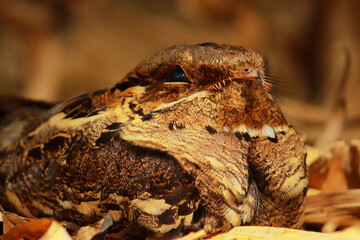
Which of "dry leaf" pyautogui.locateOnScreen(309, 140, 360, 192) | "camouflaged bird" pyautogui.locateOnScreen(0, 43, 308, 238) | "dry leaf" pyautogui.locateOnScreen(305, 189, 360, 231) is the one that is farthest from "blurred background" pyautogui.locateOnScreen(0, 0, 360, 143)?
"camouflaged bird" pyautogui.locateOnScreen(0, 43, 308, 238)

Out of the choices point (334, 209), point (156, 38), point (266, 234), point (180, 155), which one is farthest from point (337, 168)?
point (156, 38)

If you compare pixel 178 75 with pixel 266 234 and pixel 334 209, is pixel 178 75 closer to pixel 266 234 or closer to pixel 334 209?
pixel 266 234

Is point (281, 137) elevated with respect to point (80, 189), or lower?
elevated

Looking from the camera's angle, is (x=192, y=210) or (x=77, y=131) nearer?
(x=192, y=210)

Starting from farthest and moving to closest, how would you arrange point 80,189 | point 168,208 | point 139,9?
point 139,9 → point 80,189 → point 168,208

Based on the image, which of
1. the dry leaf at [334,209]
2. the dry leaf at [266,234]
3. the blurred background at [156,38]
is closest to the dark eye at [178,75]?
the dry leaf at [266,234]

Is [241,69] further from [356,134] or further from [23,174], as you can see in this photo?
[356,134]

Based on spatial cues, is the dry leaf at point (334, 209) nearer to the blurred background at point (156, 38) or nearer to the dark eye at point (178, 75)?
the dark eye at point (178, 75)

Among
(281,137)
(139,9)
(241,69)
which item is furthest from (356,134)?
(139,9)

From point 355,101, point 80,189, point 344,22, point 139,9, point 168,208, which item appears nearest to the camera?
point 168,208
